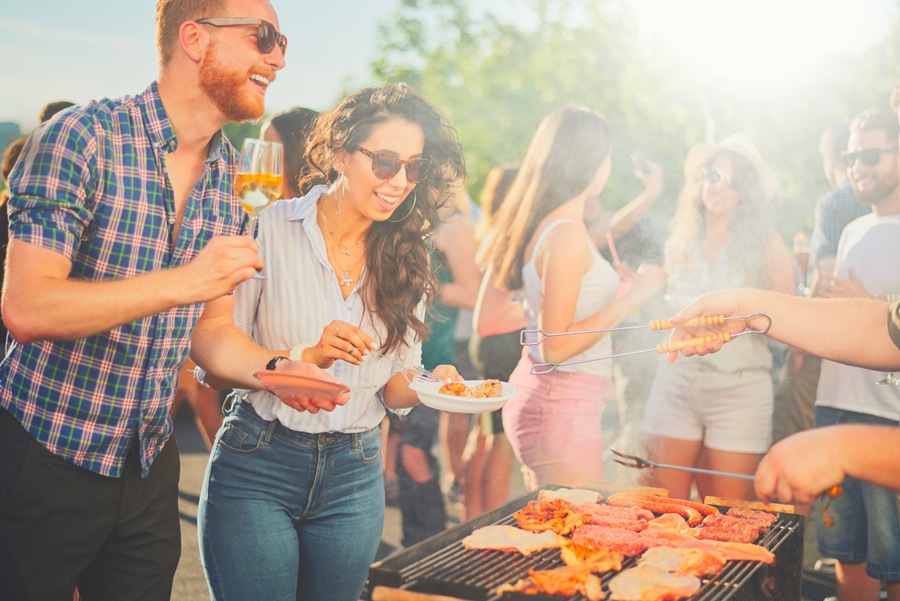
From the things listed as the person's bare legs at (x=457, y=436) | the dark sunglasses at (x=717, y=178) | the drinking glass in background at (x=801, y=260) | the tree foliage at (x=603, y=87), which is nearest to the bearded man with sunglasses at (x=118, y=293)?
the tree foliage at (x=603, y=87)

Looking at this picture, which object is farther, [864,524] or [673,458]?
[673,458]

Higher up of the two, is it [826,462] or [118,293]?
[118,293]

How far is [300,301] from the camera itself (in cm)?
268

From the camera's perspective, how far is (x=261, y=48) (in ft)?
7.75

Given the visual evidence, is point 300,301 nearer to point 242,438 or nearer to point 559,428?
point 242,438

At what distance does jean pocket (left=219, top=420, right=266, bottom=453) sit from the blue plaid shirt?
264 mm

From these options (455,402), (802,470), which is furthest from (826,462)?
(455,402)

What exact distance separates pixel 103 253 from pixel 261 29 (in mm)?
735

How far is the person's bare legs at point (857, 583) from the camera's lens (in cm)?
405

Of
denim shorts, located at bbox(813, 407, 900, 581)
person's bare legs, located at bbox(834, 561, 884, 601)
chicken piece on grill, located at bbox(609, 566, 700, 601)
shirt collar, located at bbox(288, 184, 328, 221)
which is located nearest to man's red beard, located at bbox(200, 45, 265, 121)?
shirt collar, located at bbox(288, 184, 328, 221)

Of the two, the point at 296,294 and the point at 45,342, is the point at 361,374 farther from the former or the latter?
the point at 45,342

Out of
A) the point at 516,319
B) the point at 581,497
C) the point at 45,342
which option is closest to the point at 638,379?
the point at 516,319

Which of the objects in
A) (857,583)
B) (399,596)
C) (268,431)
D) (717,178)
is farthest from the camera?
(717,178)

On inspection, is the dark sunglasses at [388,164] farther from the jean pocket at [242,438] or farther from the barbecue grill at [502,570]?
the barbecue grill at [502,570]
